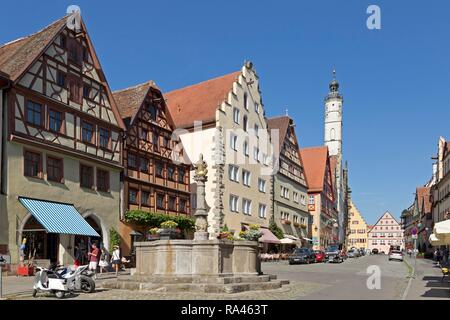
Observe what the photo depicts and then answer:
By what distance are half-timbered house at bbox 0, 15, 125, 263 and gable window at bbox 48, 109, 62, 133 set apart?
2.0 inches

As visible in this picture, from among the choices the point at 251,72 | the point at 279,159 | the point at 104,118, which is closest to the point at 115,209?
the point at 104,118

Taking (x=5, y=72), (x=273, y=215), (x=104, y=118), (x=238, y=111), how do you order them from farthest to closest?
(x=273, y=215), (x=238, y=111), (x=104, y=118), (x=5, y=72)

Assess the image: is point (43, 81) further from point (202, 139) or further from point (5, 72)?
point (202, 139)

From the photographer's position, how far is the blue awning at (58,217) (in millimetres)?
25359

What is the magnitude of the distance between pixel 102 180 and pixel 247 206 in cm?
1961

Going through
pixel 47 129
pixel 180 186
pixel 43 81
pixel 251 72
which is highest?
pixel 251 72

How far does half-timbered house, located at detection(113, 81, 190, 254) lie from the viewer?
34.8m

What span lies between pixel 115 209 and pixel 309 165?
4983 cm

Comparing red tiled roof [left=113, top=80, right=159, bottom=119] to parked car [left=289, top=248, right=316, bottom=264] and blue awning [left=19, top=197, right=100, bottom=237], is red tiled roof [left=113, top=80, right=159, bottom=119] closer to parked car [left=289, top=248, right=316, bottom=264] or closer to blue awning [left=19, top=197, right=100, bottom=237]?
blue awning [left=19, top=197, right=100, bottom=237]

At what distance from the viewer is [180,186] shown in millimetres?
40375

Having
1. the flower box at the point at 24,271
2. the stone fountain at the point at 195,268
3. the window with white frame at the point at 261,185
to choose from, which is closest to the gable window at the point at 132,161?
the flower box at the point at 24,271

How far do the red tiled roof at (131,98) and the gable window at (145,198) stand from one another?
5.07 metres

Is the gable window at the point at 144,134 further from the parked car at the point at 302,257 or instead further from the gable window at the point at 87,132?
Result: the parked car at the point at 302,257

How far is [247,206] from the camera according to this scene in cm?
4922
